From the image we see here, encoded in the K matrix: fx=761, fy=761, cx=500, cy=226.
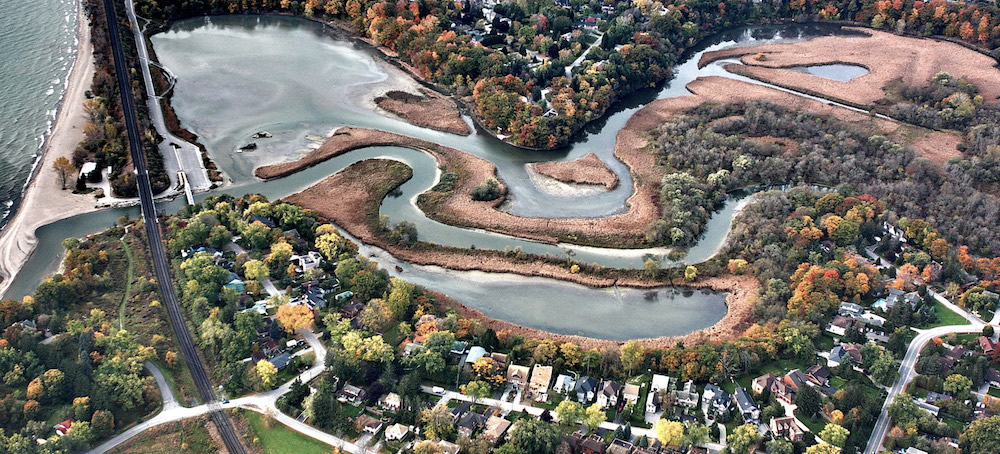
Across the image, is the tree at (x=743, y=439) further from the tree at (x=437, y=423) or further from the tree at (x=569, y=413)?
the tree at (x=437, y=423)

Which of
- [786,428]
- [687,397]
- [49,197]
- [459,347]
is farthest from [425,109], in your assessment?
[786,428]

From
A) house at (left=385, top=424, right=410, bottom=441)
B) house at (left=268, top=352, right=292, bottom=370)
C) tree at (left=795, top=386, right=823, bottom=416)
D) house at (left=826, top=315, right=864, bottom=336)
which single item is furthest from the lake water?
house at (left=826, top=315, right=864, bottom=336)

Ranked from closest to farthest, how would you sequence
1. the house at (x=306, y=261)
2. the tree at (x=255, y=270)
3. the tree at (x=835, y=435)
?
the tree at (x=835, y=435) → the tree at (x=255, y=270) → the house at (x=306, y=261)

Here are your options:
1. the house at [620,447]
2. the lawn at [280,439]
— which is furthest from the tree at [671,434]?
the lawn at [280,439]

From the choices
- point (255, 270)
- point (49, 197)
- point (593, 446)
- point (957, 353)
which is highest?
point (49, 197)

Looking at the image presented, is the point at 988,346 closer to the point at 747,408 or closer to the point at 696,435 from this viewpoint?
the point at 747,408

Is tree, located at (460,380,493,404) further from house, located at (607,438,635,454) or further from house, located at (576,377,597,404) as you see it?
house, located at (607,438,635,454)

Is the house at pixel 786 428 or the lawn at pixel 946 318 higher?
the lawn at pixel 946 318
